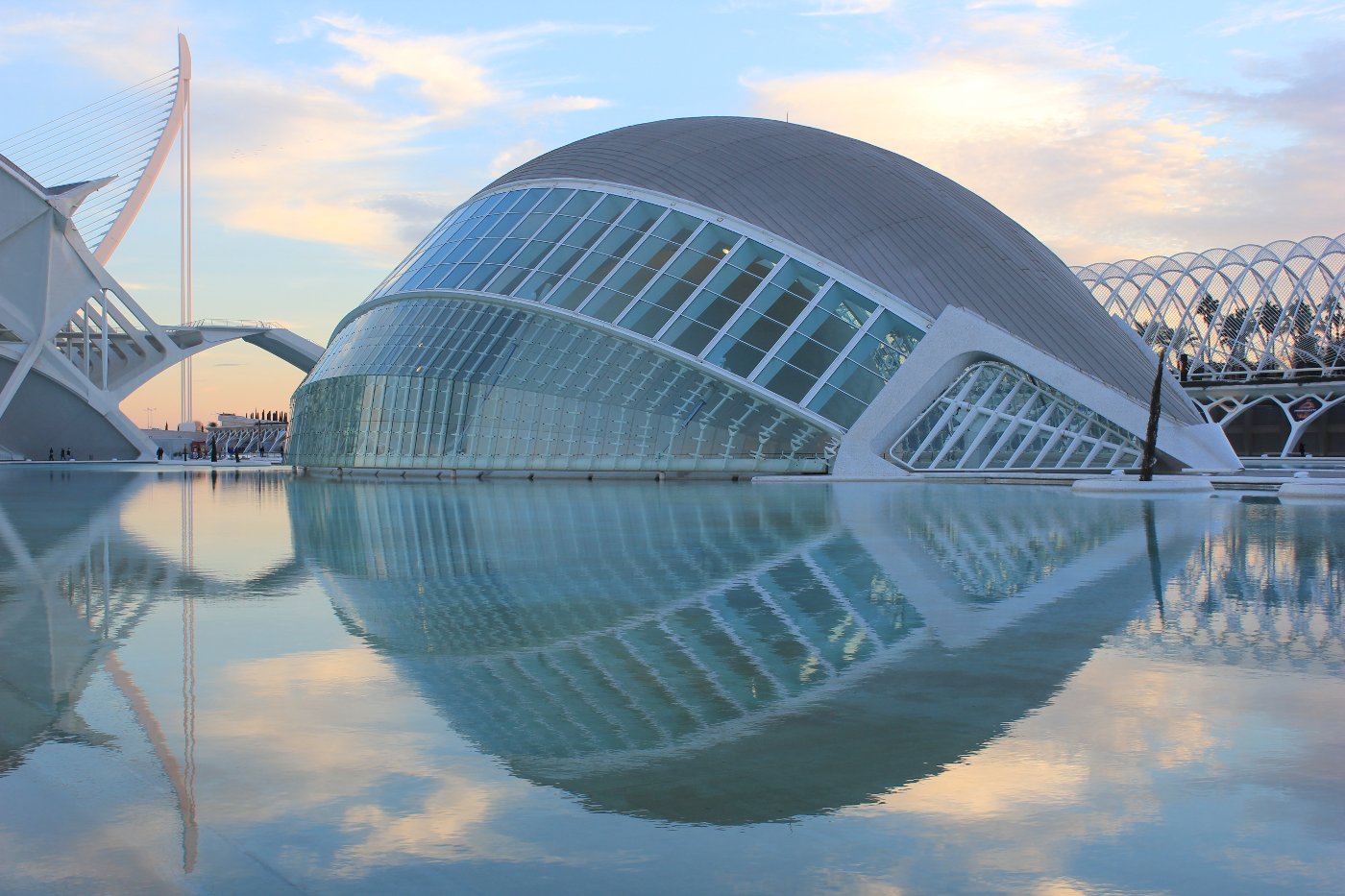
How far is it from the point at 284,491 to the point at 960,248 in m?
19.0

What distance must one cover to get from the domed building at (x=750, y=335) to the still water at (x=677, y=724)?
20.2 meters

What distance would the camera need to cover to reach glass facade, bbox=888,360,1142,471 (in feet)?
108

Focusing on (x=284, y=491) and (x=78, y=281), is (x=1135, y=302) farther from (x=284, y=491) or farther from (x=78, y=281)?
(x=284, y=491)

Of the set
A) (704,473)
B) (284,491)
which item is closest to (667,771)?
(284,491)

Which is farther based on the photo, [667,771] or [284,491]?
[284,491]

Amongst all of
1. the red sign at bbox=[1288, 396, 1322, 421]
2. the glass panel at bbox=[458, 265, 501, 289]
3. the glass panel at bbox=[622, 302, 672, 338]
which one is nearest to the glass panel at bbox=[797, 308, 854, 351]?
the glass panel at bbox=[622, 302, 672, 338]

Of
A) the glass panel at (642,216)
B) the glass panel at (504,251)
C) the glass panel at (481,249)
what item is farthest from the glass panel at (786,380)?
the glass panel at (481,249)

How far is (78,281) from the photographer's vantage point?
7225 cm

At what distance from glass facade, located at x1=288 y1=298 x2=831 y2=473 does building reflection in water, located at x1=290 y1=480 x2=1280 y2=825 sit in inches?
646

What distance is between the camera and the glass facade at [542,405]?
35.1m

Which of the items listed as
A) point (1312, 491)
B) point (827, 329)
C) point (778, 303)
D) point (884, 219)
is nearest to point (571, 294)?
point (778, 303)

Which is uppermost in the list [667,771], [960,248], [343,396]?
[960,248]

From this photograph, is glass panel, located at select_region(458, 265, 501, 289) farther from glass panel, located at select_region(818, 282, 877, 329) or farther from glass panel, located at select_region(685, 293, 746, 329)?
glass panel, located at select_region(818, 282, 877, 329)

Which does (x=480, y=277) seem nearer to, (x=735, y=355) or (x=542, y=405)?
(x=542, y=405)
